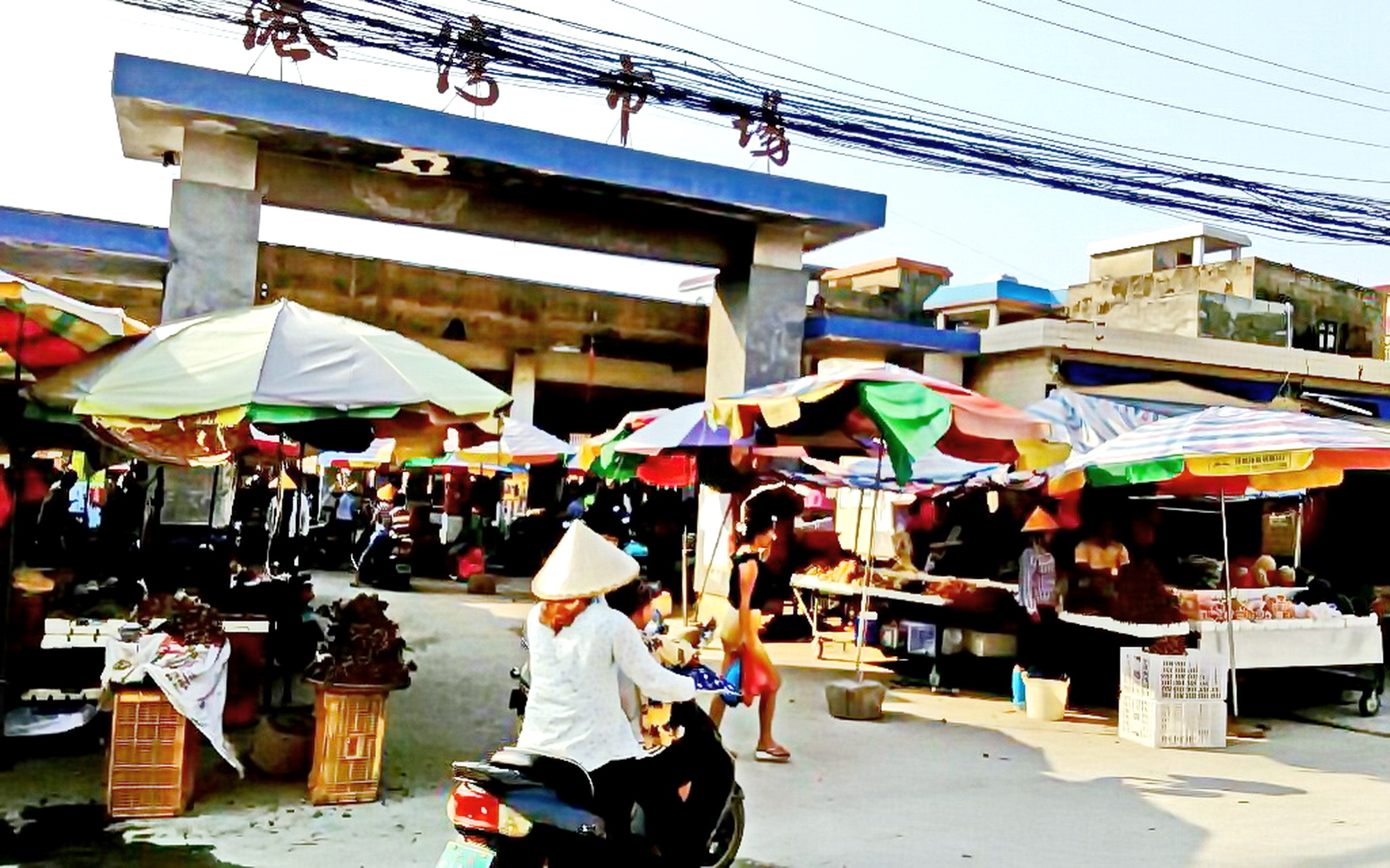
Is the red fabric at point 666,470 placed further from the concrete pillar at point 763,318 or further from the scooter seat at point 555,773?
the scooter seat at point 555,773

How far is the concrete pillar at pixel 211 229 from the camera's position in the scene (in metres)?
11.8

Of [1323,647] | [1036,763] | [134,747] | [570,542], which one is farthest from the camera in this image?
[1323,647]

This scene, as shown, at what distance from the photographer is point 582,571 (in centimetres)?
432

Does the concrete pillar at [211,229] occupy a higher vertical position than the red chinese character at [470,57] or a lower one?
lower

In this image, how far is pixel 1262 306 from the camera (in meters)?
19.8

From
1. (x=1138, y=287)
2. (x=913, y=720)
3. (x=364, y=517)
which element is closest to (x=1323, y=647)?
(x=913, y=720)

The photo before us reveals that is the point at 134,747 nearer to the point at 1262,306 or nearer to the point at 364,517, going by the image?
the point at 364,517

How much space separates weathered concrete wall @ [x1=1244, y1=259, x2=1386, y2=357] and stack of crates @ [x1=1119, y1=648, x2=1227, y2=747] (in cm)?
1423

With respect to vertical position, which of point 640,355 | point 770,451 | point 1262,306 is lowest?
point 770,451

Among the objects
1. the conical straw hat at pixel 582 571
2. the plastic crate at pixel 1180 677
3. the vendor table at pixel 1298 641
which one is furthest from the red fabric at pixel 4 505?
the vendor table at pixel 1298 641

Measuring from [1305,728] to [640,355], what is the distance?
11.9 meters

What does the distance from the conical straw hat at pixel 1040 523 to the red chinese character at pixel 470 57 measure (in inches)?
292

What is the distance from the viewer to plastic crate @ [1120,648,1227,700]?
29.0 ft

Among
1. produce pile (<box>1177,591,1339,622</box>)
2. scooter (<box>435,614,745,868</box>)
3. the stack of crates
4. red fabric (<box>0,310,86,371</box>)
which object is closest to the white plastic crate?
the stack of crates
